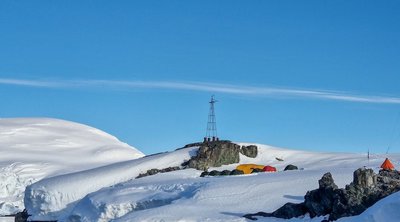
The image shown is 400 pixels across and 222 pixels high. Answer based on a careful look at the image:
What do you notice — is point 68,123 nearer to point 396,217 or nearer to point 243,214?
point 243,214

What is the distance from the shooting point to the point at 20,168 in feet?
241

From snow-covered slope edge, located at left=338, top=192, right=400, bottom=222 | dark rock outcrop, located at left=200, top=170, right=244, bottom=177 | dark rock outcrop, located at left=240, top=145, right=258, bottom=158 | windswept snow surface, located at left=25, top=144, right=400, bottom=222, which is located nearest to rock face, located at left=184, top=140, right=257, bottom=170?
dark rock outcrop, located at left=240, top=145, right=258, bottom=158

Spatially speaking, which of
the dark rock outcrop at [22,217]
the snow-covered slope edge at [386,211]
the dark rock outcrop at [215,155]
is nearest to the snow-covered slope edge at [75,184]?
the dark rock outcrop at [22,217]

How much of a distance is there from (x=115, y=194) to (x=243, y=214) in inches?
355

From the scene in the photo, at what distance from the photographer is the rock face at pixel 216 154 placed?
46281 mm

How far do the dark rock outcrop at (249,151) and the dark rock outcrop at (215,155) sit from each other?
500 millimetres

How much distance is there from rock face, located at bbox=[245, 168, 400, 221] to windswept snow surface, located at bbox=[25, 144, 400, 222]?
476 millimetres

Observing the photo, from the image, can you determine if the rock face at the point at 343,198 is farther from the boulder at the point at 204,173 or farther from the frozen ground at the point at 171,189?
the boulder at the point at 204,173

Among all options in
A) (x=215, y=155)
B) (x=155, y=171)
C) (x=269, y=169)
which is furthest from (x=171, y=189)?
(x=215, y=155)

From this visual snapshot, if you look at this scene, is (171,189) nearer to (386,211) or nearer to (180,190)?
(180,190)

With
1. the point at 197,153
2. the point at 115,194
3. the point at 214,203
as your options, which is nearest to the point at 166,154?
the point at 197,153

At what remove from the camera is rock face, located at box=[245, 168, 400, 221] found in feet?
96.6

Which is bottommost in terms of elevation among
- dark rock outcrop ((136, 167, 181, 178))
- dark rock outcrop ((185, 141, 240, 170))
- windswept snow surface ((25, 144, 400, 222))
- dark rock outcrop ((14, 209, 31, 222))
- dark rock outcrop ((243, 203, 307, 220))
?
dark rock outcrop ((14, 209, 31, 222))

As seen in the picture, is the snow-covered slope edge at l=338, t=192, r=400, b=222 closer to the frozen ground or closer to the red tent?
the frozen ground
